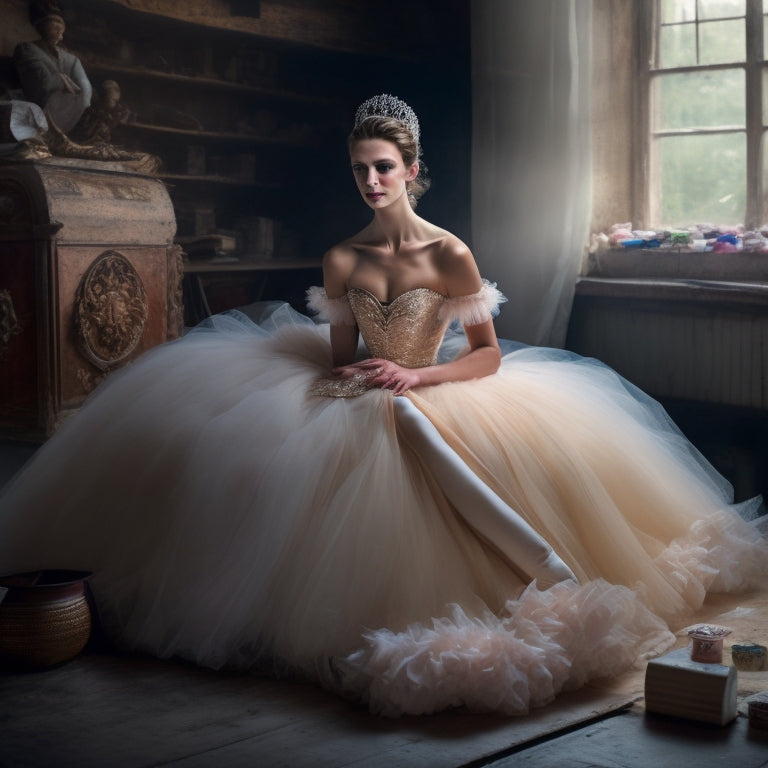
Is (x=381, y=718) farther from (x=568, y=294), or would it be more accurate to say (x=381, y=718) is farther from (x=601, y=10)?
(x=601, y=10)

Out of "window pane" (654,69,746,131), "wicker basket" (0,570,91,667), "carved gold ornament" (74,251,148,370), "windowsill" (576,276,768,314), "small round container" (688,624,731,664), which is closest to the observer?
"small round container" (688,624,731,664)

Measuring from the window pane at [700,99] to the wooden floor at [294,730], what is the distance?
291 centimetres

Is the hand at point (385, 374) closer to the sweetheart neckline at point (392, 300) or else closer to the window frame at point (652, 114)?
the sweetheart neckline at point (392, 300)

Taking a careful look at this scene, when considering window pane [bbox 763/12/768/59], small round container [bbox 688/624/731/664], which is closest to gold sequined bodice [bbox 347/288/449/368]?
small round container [bbox 688/624/731/664]

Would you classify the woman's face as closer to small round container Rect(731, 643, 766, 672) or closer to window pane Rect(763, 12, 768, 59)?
small round container Rect(731, 643, 766, 672)

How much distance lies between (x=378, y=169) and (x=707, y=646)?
60.2 inches

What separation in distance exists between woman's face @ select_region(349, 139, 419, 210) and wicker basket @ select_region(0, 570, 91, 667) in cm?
130

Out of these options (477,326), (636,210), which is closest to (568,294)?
(636,210)

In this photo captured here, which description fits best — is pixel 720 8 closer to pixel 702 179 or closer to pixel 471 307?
pixel 702 179

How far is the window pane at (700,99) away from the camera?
4.67 metres

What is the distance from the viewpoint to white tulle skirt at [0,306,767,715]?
2.40 metres

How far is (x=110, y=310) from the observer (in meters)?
4.54

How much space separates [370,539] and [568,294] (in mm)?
2552

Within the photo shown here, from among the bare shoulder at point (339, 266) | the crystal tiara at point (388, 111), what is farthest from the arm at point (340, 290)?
the crystal tiara at point (388, 111)
